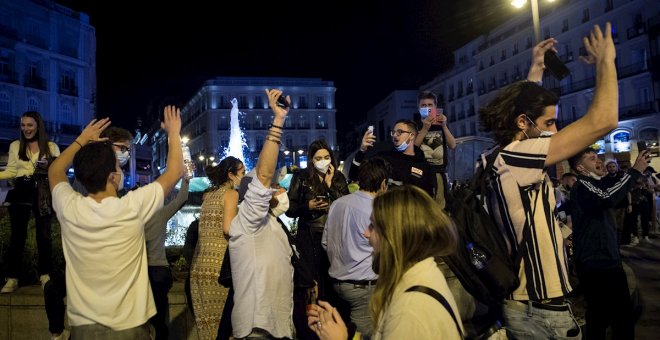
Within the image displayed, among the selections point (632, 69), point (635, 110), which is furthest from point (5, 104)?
point (632, 69)

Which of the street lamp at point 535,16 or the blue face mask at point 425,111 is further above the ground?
the street lamp at point 535,16

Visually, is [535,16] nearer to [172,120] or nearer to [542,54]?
[542,54]

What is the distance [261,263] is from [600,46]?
2.45 meters

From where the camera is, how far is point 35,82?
142 feet

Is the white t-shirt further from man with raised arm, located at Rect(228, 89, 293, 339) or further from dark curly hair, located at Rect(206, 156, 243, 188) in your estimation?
dark curly hair, located at Rect(206, 156, 243, 188)

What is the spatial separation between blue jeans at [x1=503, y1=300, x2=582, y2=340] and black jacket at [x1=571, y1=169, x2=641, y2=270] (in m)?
1.96

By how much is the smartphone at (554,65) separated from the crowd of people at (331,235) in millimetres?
51

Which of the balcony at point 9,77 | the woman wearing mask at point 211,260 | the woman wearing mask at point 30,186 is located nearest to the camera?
the woman wearing mask at point 211,260

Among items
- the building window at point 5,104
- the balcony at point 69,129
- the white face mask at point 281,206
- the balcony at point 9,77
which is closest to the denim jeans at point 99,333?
the white face mask at point 281,206

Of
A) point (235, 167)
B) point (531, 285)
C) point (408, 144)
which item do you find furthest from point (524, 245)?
point (408, 144)

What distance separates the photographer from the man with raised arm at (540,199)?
2531mm

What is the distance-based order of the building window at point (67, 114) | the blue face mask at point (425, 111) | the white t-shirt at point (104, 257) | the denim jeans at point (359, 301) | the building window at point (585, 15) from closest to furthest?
the white t-shirt at point (104, 257) < the denim jeans at point (359, 301) < the blue face mask at point (425, 111) < the building window at point (67, 114) < the building window at point (585, 15)

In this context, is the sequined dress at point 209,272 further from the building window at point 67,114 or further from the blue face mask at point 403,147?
the building window at point 67,114

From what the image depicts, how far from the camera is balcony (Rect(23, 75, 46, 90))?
4266cm
